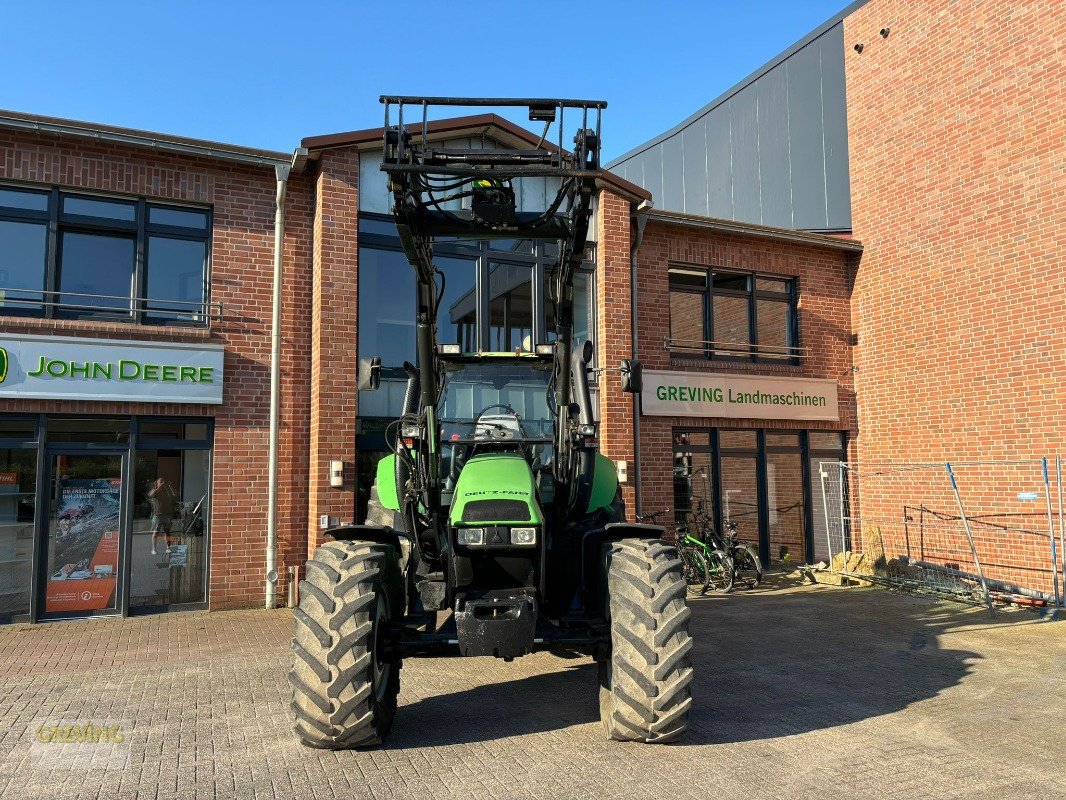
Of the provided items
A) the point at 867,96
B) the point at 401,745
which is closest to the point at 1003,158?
the point at 867,96

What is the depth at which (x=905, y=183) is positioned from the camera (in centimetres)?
1183

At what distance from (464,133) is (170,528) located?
6.17 m

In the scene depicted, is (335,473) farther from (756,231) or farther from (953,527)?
(953,527)

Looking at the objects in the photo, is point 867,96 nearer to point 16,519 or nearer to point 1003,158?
point 1003,158

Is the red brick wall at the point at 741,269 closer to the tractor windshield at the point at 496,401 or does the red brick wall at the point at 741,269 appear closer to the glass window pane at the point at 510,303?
the glass window pane at the point at 510,303

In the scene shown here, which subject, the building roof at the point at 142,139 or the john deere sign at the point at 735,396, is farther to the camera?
the john deere sign at the point at 735,396

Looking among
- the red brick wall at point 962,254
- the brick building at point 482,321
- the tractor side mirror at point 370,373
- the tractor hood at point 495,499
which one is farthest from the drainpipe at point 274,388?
the red brick wall at point 962,254

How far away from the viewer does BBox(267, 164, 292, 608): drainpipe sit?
9.23 meters

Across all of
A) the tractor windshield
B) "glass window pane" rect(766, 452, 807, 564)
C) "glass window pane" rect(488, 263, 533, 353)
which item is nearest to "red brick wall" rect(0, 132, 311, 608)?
"glass window pane" rect(488, 263, 533, 353)

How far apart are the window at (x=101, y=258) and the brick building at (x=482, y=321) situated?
0.03m

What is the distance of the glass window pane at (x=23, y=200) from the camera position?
8.73 meters

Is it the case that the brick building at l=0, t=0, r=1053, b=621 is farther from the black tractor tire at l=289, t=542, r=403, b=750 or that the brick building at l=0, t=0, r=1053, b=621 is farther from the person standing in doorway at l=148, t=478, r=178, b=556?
the black tractor tire at l=289, t=542, r=403, b=750

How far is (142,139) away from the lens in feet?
29.3

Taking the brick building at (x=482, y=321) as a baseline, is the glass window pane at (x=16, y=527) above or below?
below
